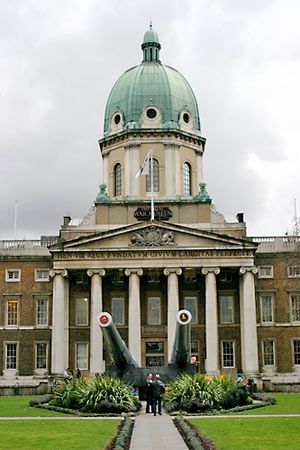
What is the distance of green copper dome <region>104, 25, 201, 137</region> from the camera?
67.6 meters

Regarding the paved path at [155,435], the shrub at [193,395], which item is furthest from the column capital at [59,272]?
the paved path at [155,435]

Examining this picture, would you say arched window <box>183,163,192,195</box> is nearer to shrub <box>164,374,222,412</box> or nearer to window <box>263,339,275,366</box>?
window <box>263,339,275,366</box>

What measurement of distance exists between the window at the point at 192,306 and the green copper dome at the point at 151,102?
16.5m

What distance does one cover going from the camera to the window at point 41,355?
6191 centimetres

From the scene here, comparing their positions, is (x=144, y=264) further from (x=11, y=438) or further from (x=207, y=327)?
(x=11, y=438)

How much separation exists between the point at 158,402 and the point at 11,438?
10.1 m

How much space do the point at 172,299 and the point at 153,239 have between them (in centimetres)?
519

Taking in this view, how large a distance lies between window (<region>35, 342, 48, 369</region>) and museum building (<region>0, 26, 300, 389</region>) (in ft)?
0.40

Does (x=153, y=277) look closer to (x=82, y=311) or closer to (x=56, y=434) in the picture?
(x=82, y=311)

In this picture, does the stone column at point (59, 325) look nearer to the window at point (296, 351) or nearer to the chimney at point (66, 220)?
the chimney at point (66, 220)

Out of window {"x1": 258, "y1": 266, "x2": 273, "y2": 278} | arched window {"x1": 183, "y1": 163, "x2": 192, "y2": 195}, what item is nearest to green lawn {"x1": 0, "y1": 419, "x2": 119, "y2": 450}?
window {"x1": 258, "y1": 266, "x2": 273, "y2": 278}

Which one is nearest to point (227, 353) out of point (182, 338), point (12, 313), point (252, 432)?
point (12, 313)

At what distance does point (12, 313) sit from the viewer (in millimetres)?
63000

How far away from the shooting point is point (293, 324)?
61.4 m
